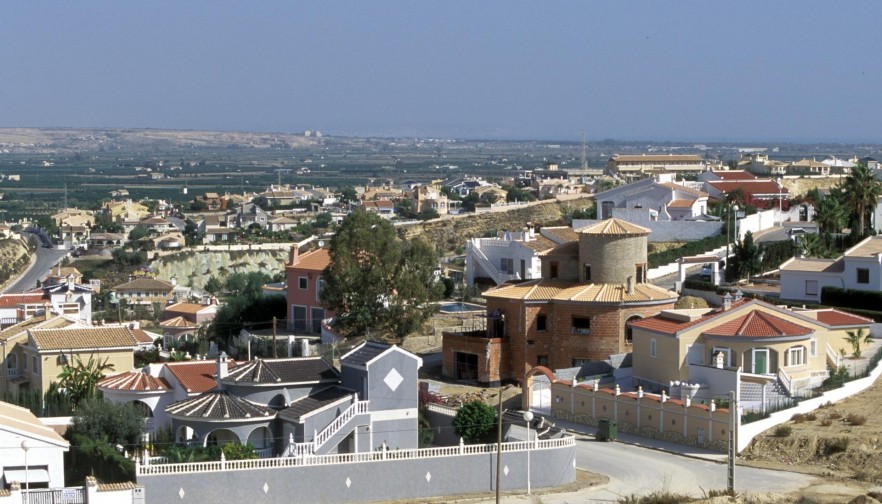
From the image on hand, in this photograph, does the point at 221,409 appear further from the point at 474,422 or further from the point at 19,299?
the point at 19,299

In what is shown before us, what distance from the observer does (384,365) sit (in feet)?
110

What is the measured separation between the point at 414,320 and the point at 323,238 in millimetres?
63217

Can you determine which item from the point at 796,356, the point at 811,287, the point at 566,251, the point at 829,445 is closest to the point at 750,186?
the point at 811,287

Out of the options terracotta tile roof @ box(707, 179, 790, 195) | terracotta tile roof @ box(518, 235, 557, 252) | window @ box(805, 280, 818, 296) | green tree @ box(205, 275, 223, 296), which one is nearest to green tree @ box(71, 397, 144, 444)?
window @ box(805, 280, 818, 296)

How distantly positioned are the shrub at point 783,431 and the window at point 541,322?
403 inches

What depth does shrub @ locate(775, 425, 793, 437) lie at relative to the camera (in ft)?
115

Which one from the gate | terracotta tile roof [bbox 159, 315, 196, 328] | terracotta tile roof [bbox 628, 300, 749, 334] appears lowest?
terracotta tile roof [bbox 159, 315, 196, 328]

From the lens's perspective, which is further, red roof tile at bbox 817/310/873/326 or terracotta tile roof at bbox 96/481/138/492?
red roof tile at bbox 817/310/873/326

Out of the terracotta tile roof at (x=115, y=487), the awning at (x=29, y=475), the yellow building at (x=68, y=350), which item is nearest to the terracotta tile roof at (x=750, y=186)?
the yellow building at (x=68, y=350)

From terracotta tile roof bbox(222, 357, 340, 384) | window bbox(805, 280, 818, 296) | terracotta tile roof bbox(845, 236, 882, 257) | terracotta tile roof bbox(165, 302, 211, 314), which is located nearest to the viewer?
terracotta tile roof bbox(222, 357, 340, 384)

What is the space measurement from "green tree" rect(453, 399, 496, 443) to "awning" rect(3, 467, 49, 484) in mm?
9804

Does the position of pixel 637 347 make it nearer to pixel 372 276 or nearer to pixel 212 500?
pixel 372 276

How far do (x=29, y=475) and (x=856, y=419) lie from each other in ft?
64.7

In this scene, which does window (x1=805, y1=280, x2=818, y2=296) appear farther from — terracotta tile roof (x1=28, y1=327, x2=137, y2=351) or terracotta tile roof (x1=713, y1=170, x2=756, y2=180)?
terracotta tile roof (x1=713, y1=170, x2=756, y2=180)
